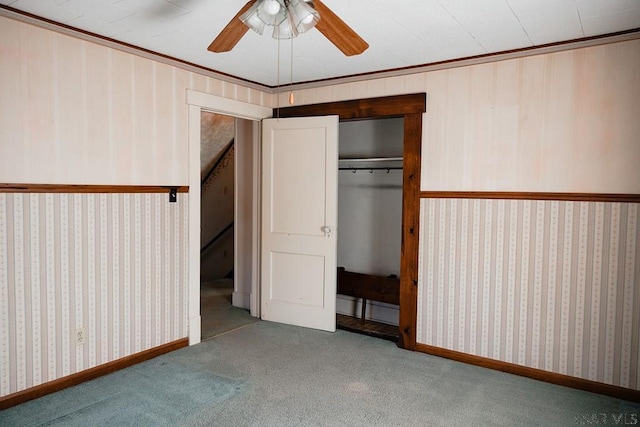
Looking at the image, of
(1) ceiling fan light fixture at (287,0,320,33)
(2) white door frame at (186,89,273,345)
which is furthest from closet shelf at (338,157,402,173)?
(1) ceiling fan light fixture at (287,0,320,33)

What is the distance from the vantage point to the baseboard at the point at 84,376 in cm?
260

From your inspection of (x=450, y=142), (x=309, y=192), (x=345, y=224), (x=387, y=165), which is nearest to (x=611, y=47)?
(x=450, y=142)

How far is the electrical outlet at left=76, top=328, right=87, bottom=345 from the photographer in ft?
9.53

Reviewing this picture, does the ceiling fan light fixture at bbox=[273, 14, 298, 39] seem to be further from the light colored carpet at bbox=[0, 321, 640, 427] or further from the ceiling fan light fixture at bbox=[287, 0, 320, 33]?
the light colored carpet at bbox=[0, 321, 640, 427]

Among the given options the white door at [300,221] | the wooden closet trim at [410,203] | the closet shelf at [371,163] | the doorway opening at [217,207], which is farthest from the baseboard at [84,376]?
the closet shelf at [371,163]

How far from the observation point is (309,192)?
13.3 ft

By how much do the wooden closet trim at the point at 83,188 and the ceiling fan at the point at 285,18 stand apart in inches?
57.7

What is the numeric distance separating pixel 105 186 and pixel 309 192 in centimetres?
173

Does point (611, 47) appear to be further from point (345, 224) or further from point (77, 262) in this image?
point (77, 262)

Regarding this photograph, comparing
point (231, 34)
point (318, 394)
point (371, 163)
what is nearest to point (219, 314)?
point (318, 394)

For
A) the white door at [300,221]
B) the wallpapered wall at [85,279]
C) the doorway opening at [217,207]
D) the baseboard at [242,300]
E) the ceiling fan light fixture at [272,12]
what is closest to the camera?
the ceiling fan light fixture at [272,12]

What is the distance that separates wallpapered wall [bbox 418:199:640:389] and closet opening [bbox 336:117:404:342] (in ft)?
2.91

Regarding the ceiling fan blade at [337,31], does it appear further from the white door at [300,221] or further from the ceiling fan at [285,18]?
the white door at [300,221]

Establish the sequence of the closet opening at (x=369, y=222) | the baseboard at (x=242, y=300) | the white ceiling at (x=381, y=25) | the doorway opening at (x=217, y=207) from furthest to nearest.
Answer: the doorway opening at (x=217, y=207) < the baseboard at (x=242, y=300) < the closet opening at (x=369, y=222) < the white ceiling at (x=381, y=25)
